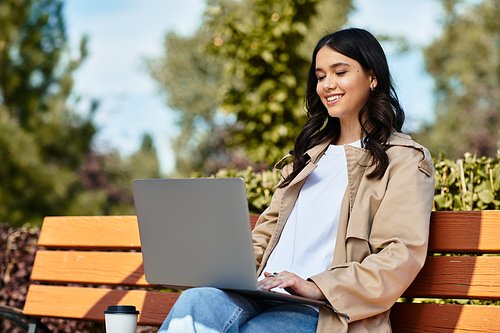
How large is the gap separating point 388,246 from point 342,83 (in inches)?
28.2

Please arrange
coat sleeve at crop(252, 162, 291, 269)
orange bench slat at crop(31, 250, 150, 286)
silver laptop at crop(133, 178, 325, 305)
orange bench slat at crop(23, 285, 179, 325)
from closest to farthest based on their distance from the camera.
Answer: silver laptop at crop(133, 178, 325, 305) → coat sleeve at crop(252, 162, 291, 269) → orange bench slat at crop(23, 285, 179, 325) → orange bench slat at crop(31, 250, 150, 286)

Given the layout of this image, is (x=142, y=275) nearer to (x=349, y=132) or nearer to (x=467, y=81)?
(x=349, y=132)

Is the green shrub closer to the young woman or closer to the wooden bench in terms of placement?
the wooden bench

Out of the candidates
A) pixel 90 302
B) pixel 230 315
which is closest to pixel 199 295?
pixel 230 315

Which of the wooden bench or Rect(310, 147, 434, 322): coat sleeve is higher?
Rect(310, 147, 434, 322): coat sleeve

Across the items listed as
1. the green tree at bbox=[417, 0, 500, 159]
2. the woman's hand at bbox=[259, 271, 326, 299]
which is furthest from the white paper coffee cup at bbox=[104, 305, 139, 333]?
the green tree at bbox=[417, 0, 500, 159]

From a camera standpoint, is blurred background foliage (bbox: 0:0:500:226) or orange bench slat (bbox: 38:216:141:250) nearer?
orange bench slat (bbox: 38:216:141:250)

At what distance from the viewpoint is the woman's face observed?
1.99 meters

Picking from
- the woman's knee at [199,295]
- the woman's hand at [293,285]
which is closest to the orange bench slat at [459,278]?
the woman's hand at [293,285]

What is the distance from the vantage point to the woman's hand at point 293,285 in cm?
152

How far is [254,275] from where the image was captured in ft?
4.74

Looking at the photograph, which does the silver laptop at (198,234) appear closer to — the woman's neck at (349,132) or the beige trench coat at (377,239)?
the beige trench coat at (377,239)

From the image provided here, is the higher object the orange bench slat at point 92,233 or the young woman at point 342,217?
the young woman at point 342,217

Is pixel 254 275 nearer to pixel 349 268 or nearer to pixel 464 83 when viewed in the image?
pixel 349 268
